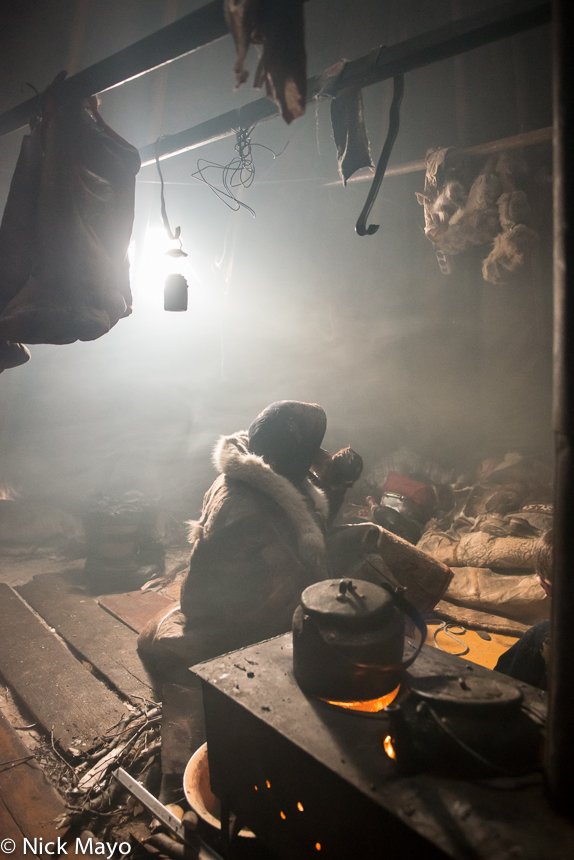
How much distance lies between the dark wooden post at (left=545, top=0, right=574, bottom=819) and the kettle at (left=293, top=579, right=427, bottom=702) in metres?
0.48

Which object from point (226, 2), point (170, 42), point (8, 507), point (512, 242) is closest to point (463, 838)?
point (226, 2)

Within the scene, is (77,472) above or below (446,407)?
below

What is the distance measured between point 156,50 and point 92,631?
427cm

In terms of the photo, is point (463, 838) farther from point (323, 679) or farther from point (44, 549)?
point (44, 549)

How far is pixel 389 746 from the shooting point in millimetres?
1322

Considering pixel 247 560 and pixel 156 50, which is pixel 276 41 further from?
pixel 247 560

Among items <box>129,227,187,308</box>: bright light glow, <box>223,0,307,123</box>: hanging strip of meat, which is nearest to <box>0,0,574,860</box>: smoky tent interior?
<box>223,0,307,123</box>: hanging strip of meat

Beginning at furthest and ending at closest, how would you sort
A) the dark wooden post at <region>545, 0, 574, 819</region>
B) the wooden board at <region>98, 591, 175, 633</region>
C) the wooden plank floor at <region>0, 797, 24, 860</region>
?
the wooden board at <region>98, 591, 175, 633</region> → the wooden plank floor at <region>0, 797, 24, 860</region> → the dark wooden post at <region>545, 0, 574, 819</region>

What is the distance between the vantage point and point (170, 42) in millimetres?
1723

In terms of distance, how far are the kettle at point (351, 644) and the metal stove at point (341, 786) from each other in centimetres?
10

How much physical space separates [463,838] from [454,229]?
529 centimetres

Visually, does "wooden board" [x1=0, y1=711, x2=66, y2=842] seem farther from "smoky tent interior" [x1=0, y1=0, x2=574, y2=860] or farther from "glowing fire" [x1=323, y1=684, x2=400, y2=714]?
"glowing fire" [x1=323, y1=684, x2=400, y2=714]

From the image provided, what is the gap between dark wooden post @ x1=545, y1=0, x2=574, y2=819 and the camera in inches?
38.2

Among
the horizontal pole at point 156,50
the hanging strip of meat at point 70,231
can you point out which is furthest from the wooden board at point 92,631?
the horizontal pole at point 156,50
